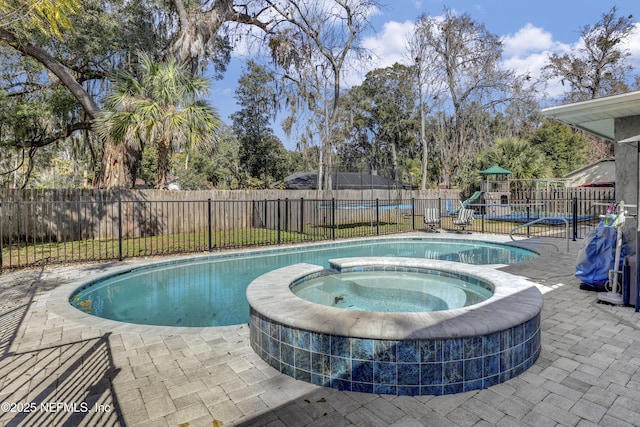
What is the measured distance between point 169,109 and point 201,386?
7.95 meters

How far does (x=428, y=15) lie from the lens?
59.4 feet

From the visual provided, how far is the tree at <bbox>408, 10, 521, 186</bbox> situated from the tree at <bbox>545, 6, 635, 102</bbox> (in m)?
4.31

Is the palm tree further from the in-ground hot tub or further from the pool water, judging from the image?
the in-ground hot tub

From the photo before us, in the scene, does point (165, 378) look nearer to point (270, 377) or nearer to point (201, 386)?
point (201, 386)

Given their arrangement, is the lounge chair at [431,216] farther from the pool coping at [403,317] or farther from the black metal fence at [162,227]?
the pool coping at [403,317]

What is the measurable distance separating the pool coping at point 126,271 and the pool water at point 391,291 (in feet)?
4.17

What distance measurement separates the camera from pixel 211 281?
593 centimetres

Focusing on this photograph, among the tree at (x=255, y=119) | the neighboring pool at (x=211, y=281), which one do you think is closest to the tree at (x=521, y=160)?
the neighboring pool at (x=211, y=281)

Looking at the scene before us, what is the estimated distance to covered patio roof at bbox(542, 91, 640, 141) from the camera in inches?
159

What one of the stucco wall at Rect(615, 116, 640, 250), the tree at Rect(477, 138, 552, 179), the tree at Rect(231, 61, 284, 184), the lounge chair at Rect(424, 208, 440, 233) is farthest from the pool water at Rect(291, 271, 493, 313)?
the tree at Rect(231, 61, 284, 184)

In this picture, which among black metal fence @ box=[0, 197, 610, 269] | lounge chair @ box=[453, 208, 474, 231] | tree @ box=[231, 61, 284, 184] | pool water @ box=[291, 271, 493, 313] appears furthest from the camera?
tree @ box=[231, 61, 284, 184]

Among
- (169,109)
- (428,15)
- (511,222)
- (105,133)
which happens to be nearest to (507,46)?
(428,15)

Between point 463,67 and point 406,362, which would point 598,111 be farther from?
point 463,67

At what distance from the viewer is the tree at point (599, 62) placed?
62.6ft
